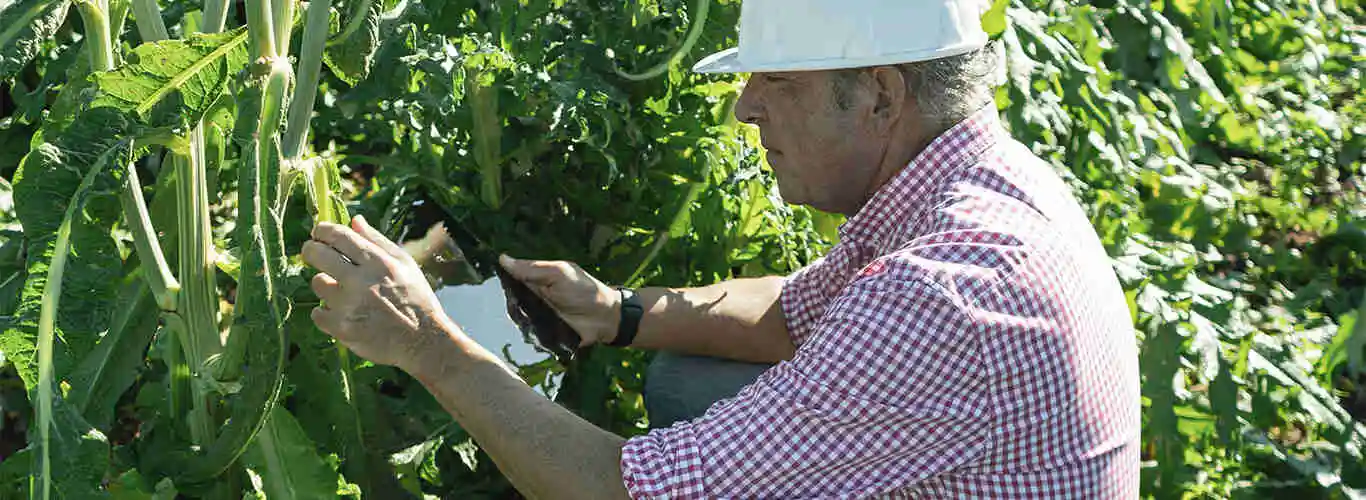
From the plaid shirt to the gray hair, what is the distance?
0.12 metres

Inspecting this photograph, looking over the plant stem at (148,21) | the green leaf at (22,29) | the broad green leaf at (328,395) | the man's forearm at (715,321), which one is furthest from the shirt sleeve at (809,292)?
the green leaf at (22,29)

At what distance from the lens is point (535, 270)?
97.6 inches

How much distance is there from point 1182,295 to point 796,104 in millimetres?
1257

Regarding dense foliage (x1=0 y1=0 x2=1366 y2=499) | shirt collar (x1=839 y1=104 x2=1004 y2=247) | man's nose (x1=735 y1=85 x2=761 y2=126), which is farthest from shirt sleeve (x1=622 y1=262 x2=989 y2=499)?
dense foliage (x1=0 y1=0 x2=1366 y2=499)

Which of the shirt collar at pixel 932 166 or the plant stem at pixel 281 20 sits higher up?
the plant stem at pixel 281 20

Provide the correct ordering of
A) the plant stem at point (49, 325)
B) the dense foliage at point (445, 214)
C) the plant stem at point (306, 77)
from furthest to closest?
1. the plant stem at point (306, 77)
2. the dense foliage at point (445, 214)
3. the plant stem at point (49, 325)

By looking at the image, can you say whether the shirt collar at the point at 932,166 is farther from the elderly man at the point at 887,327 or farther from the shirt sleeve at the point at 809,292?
the shirt sleeve at the point at 809,292

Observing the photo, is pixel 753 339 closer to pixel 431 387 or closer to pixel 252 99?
pixel 431 387

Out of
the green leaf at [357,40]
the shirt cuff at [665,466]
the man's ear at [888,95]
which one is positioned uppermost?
the green leaf at [357,40]

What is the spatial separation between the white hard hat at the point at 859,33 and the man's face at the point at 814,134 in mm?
31

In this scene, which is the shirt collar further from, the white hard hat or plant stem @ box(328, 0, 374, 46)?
plant stem @ box(328, 0, 374, 46)

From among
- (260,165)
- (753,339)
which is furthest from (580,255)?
(260,165)

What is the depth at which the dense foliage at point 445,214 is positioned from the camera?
5.98 ft

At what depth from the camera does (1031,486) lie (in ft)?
6.41
